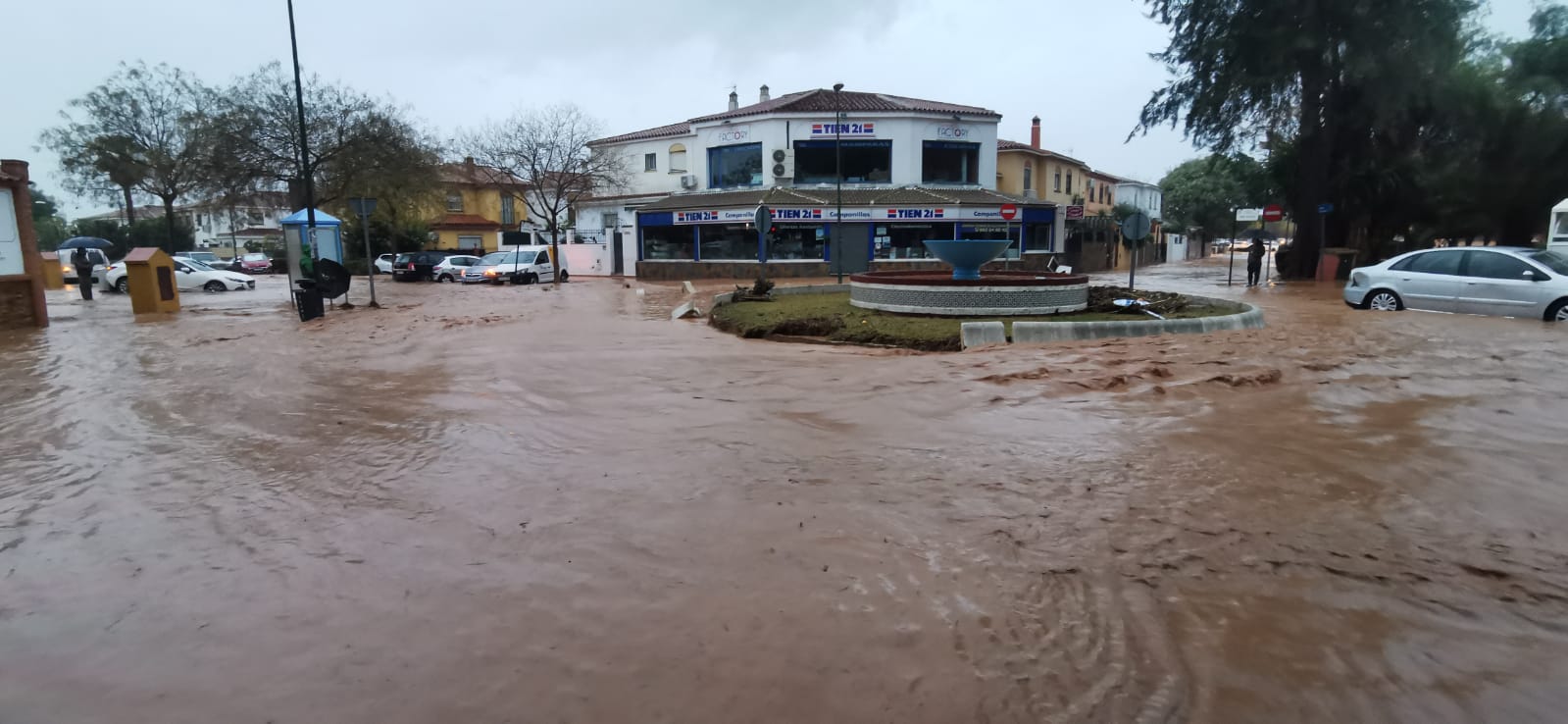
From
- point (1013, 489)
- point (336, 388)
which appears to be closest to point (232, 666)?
point (1013, 489)

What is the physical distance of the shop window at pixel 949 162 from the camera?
37.8 metres

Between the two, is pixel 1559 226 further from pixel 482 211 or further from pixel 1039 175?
pixel 482 211

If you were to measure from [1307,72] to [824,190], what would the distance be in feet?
58.7

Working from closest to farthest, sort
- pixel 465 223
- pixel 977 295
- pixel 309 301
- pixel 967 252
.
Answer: pixel 977 295 < pixel 967 252 < pixel 309 301 < pixel 465 223

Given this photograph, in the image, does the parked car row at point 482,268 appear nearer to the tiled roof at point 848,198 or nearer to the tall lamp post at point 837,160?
the tiled roof at point 848,198

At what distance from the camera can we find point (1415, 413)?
278 inches

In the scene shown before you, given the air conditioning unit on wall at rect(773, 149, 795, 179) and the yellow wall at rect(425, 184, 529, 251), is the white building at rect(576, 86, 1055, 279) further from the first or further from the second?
the yellow wall at rect(425, 184, 529, 251)

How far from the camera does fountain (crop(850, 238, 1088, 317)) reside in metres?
14.2

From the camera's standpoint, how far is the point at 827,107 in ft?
123

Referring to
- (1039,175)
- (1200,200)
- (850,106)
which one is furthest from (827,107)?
(1200,200)

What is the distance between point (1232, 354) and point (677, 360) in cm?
679

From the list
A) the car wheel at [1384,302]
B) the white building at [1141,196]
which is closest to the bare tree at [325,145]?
the car wheel at [1384,302]

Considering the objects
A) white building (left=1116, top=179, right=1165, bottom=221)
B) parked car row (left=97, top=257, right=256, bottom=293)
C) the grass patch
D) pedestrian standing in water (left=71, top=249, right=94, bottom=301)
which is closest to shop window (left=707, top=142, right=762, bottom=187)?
parked car row (left=97, top=257, right=256, bottom=293)

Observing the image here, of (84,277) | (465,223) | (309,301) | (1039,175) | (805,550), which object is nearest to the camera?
(805,550)
